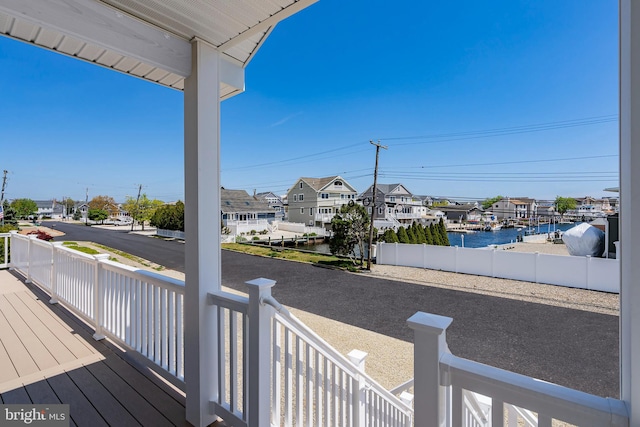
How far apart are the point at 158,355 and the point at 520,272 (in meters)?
10.2

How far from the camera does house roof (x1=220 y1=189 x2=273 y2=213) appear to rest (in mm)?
24078

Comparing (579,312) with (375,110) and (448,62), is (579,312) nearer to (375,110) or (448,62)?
(448,62)

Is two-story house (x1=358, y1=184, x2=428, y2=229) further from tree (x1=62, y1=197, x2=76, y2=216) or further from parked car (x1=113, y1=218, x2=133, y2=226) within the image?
tree (x1=62, y1=197, x2=76, y2=216)

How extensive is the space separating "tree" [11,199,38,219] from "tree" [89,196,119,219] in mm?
5934

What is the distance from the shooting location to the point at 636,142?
1.97 feet

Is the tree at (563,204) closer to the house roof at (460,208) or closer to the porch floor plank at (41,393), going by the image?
the porch floor plank at (41,393)

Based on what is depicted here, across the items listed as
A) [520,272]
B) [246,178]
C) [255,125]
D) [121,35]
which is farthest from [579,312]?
[246,178]

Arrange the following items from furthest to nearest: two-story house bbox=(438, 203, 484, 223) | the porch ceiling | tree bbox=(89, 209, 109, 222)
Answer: two-story house bbox=(438, 203, 484, 223) < tree bbox=(89, 209, 109, 222) < the porch ceiling

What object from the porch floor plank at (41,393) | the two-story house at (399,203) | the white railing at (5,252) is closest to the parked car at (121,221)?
the two-story house at (399,203)

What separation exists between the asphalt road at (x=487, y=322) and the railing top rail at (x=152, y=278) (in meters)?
4.10

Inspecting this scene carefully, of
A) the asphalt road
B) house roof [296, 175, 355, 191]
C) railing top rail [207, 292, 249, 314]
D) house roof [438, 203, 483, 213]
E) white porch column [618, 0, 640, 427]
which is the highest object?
house roof [296, 175, 355, 191]

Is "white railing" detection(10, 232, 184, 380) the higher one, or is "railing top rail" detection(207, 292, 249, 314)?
"railing top rail" detection(207, 292, 249, 314)

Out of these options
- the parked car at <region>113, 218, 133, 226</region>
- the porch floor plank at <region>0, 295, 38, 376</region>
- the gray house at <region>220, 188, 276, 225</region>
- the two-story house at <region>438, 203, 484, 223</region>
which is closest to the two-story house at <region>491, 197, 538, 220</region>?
the two-story house at <region>438, 203, 484, 223</region>

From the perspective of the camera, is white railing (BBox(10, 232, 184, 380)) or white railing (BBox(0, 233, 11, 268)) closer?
white railing (BBox(10, 232, 184, 380))
